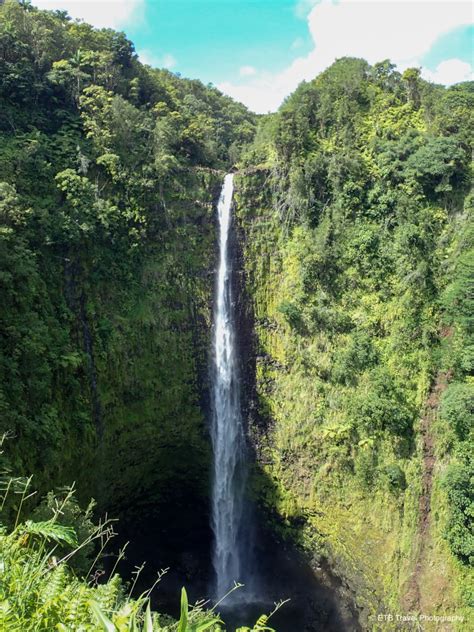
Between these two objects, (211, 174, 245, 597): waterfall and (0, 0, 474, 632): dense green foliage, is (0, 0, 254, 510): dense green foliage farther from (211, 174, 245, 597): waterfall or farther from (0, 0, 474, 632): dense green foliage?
(211, 174, 245, 597): waterfall

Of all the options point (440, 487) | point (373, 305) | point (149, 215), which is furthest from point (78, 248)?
point (440, 487)

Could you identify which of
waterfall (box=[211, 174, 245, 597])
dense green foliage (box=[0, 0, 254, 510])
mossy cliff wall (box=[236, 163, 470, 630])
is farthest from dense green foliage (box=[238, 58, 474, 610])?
dense green foliage (box=[0, 0, 254, 510])

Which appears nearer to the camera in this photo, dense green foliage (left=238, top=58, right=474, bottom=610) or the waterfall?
dense green foliage (left=238, top=58, right=474, bottom=610)

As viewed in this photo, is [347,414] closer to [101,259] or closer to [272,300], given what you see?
[272,300]

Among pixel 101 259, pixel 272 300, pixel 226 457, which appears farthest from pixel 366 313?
pixel 101 259

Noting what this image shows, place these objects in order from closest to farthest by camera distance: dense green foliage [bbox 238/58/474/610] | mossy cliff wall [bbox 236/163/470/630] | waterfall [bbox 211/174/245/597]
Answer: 1. mossy cliff wall [bbox 236/163/470/630]
2. dense green foliage [bbox 238/58/474/610]
3. waterfall [bbox 211/174/245/597]

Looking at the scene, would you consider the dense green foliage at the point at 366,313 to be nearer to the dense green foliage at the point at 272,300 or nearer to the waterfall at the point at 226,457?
the dense green foliage at the point at 272,300
